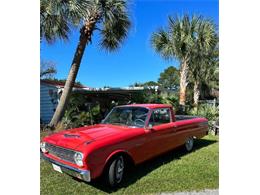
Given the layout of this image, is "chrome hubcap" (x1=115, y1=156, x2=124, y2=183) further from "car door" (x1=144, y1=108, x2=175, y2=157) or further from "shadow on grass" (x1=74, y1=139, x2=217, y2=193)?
"car door" (x1=144, y1=108, x2=175, y2=157)

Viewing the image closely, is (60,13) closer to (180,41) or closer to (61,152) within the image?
(61,152)

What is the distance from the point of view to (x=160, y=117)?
5188mm

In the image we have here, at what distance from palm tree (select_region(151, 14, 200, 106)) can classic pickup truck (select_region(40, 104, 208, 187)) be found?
587 cm

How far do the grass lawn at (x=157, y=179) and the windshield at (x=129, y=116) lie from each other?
86 centimetres

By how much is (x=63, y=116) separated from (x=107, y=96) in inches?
115

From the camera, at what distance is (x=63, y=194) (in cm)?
368

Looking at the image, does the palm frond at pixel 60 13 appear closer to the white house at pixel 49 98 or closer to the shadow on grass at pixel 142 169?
the white house at pixel 49 98

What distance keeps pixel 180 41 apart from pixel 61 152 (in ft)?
27.2

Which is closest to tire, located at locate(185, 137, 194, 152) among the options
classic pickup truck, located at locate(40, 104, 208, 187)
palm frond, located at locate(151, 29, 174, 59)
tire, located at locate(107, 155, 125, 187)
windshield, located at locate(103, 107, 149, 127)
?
classic pickup truck, located at locate(40, 104, 208, 187)

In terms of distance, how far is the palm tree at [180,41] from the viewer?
10.8 metres

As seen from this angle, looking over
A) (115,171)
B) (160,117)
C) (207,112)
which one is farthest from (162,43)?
(115,171)

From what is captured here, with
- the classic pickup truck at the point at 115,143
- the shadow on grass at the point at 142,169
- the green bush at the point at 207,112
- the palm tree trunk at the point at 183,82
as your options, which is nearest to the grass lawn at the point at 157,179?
the shadow on grass at the point at 142,169
